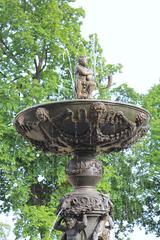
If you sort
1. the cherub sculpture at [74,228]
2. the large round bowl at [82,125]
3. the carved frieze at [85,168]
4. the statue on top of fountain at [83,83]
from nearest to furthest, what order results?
the large round bowl at [82,125] < the cherub sculpture at [74,228] < the carved frieze at [85,168] < the statue on top of fountain at [83,83]

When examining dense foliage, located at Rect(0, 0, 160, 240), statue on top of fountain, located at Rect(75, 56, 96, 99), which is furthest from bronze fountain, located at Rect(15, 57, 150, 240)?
dense foliage, located at Rect(0, 0, 160, 240)

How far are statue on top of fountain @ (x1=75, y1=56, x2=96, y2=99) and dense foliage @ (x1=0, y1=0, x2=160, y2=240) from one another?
1127 centimetres

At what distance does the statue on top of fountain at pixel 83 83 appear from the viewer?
9.55m

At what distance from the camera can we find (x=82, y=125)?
8781 millimetres

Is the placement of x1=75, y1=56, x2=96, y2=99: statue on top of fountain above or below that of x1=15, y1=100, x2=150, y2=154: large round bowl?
above

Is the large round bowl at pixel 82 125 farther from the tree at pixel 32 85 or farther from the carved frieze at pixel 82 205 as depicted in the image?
the tree at pixel 32 85

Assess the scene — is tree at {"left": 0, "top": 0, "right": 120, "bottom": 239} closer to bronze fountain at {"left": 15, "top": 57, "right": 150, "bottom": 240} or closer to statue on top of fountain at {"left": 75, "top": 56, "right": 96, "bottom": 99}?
bronze fountain at {"left": 15, "top": 57, "right": 150, "bottom": 240}

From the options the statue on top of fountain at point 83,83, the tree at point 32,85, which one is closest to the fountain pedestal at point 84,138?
the statue on top of fountain at point 83,83

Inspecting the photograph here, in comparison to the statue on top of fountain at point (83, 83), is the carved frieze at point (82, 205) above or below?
below

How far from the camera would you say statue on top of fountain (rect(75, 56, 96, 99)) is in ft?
31.3

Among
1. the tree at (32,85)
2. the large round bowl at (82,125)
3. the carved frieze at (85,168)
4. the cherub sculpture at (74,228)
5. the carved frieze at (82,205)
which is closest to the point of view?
the large round bowl at (82,125)

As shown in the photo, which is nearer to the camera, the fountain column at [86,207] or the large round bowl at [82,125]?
the large round bowl at [82,125]

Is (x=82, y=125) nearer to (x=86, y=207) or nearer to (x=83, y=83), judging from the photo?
(x=83, y=83)

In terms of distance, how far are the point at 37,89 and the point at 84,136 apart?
43.2ft
